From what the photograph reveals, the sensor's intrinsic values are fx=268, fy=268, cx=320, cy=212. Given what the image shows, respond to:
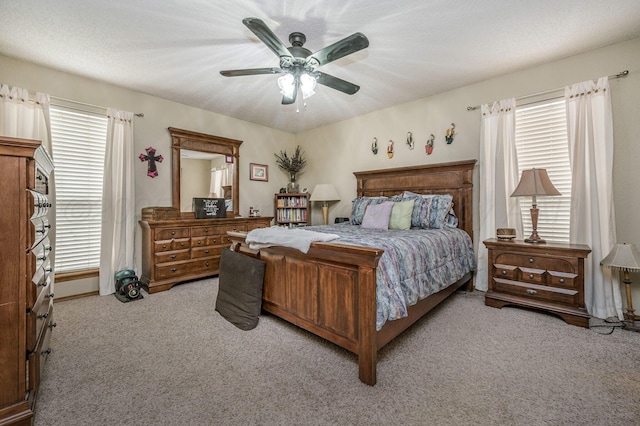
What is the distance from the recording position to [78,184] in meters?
3.20

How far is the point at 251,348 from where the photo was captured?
6.56 ft

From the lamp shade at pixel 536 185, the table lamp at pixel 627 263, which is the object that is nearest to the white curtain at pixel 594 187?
the table lamp at pixel 627 263

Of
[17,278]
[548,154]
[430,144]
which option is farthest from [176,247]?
[548,154]

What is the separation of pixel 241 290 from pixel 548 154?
3498 millimetres

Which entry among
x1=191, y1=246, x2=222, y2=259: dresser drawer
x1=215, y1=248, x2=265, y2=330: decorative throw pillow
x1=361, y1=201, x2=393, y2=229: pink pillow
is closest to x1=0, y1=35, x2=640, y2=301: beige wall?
x1=191, y1=246, x2=222, y2=259: dresser drawer

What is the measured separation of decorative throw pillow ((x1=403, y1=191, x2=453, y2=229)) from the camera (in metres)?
3.15

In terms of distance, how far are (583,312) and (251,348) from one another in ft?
9.29

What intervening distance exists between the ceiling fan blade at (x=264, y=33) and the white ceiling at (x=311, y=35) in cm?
35

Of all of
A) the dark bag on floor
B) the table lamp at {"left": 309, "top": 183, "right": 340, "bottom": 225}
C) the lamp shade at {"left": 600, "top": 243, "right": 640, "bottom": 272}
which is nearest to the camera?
the lamp shade at {"left": 600, "top": 243, "right": 640, "bottom": 272}

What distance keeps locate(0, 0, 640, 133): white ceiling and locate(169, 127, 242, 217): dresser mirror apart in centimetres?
83

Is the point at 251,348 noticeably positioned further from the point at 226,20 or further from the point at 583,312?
the point at 583,312

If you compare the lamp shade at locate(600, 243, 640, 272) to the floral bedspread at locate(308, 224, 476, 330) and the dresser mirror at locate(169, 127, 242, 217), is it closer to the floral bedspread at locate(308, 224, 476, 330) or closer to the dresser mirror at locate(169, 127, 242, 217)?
the floral bedspread at locate(308, 224, 476, 330)

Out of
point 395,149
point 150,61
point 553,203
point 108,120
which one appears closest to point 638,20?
point 553,203

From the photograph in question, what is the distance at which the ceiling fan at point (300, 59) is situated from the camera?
1.89 metres
